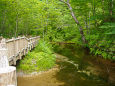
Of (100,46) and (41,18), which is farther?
(41,18)

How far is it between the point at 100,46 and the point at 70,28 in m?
14.5

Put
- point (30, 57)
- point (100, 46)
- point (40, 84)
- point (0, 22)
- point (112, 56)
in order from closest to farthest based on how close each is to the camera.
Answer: point (40, 84) < point (30, 57) < point (112, 56) < point (100, 46) < point (0, 22)

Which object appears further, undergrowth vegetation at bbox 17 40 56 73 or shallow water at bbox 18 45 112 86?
undergrowth vegetation at bbox 17 40 56 73

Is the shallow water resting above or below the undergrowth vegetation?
below

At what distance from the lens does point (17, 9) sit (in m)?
20.0

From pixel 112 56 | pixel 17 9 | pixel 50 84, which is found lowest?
pixel 50 84

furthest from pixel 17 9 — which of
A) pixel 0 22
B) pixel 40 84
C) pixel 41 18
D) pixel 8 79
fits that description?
pixel 8 79

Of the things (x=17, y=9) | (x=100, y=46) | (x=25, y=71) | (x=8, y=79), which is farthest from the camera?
(x=17, y=9)

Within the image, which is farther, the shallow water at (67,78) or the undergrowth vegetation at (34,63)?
the undergrowth vegetation at (34,63)

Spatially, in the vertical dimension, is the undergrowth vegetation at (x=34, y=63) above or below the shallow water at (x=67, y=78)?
above

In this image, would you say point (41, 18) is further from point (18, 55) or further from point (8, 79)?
point (8, 79)

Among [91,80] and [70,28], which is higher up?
[70,28]

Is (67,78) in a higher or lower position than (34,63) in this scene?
lower

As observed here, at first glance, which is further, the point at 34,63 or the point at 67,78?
the point at 34,63
